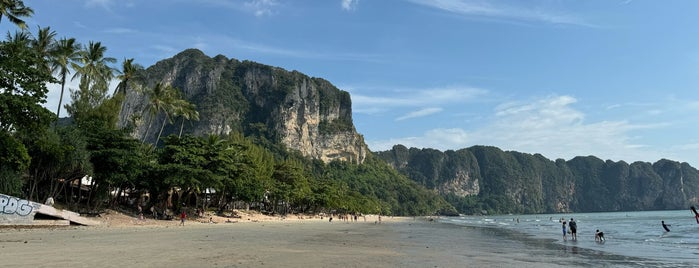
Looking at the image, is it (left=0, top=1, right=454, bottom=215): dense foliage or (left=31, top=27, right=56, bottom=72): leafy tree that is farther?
(left=31, top=27, right=56, bottom=72): leafy tree

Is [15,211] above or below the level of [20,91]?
below

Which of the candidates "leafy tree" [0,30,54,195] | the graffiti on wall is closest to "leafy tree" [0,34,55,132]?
"leafy tree" [0,30,54,195]

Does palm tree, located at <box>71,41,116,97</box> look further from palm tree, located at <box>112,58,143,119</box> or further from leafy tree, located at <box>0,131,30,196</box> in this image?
leafy tree, located at <box>0,131,30,196</box>

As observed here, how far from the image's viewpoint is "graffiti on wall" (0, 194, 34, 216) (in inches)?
907

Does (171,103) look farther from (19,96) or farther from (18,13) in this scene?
(19,96)

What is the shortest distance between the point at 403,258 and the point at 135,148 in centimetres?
2717

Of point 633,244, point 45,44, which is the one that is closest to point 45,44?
point 45,44

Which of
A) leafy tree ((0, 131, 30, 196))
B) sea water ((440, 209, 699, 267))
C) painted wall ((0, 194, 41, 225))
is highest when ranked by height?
leafy tree ((0, 131, 30, 196))

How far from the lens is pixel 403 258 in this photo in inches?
575

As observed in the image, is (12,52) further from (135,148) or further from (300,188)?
(300,188)

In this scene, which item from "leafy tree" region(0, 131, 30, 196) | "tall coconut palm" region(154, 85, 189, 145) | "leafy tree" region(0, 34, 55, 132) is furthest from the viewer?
"tall coconut palm" region(154, 85, 189, 145)

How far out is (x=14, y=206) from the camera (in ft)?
76.7

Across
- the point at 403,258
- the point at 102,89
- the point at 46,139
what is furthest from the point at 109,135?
the point at 403,258

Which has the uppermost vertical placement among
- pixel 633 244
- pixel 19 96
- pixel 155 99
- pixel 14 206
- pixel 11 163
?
pixel 155 99
